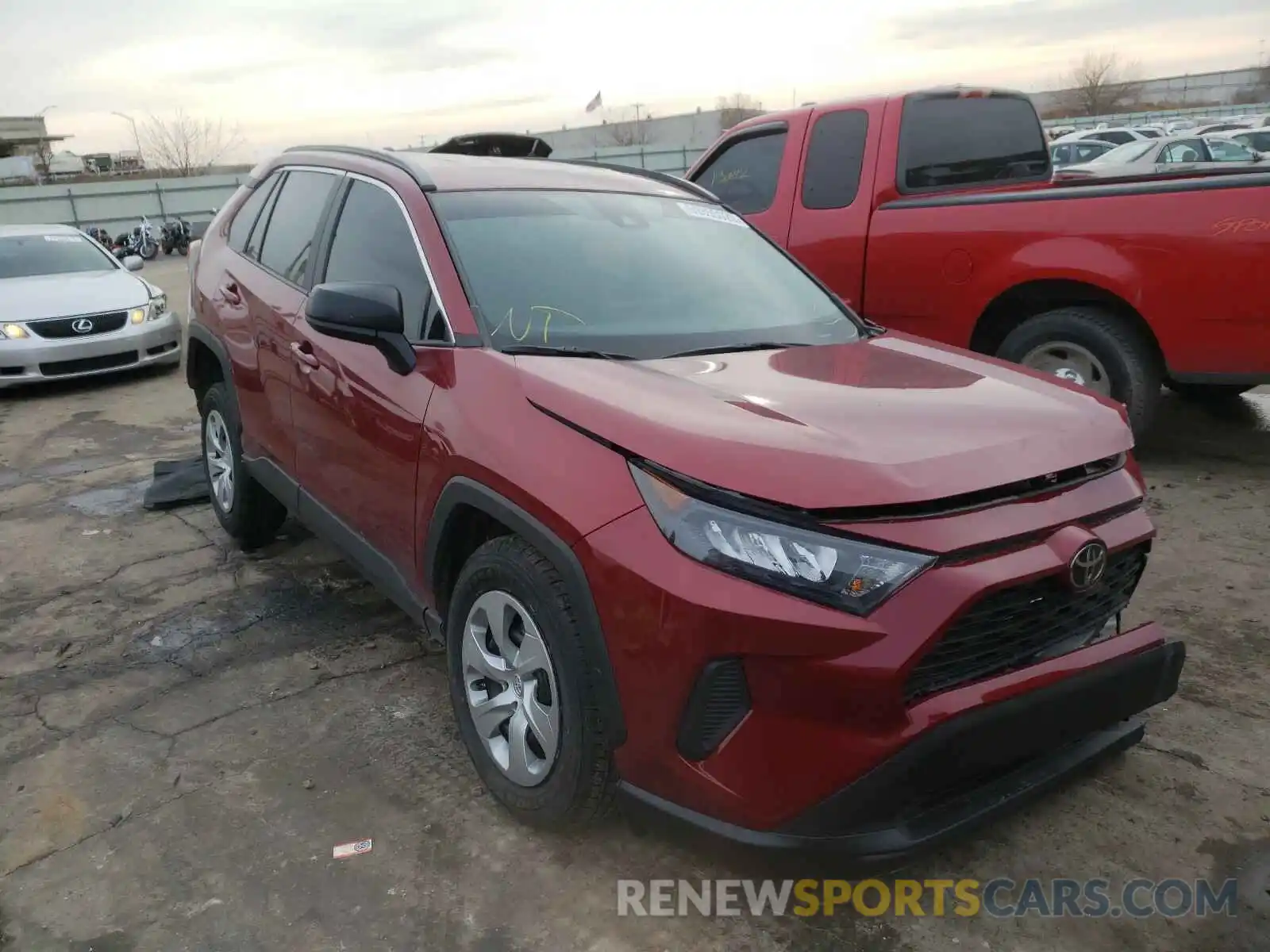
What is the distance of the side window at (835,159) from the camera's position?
5984 mm

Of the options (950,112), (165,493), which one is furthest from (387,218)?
(950,112)

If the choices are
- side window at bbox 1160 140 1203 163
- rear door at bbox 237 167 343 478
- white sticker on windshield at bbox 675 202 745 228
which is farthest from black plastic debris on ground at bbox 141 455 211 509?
side window at bbox 1160 140 1203 163

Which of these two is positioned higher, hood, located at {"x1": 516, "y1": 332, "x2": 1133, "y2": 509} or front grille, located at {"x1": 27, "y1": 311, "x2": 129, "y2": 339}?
hood, located at {"x1": 516, "y1": 332, "x2": 1133, "y2": 509}

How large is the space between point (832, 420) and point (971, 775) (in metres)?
0.82

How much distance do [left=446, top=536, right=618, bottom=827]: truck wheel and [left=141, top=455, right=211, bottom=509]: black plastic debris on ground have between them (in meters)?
3.36

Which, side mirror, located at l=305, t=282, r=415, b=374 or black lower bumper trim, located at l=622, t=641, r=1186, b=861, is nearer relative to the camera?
black lower bumper trim, located at l=622, t=641, r=1186, b=861

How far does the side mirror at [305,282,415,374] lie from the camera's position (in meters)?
2.82

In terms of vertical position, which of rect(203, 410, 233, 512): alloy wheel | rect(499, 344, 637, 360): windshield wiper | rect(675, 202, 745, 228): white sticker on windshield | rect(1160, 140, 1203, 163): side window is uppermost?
rect(675, 202, 745, 228): white sticker on windshield

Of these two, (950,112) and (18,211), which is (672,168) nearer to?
(18,211)

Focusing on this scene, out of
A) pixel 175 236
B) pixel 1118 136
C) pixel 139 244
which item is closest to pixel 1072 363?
→ pixel 1118 136

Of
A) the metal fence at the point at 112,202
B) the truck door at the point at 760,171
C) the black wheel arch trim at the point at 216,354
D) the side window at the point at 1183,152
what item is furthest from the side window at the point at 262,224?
the metal fence at the point at 112,202

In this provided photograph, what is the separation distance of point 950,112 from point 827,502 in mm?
4819

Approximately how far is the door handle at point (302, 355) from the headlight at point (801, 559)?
1.95m

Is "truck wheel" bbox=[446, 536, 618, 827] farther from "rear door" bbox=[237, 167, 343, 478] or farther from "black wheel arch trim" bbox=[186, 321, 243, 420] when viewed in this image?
"black wheel arch trim" bbox=[186, 321, 243, 420]
